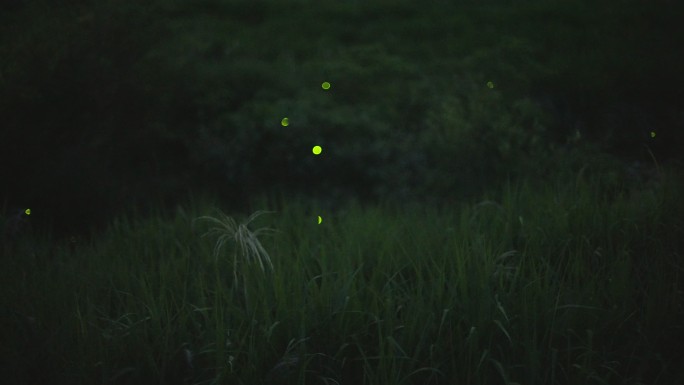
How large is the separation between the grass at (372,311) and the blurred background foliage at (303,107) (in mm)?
1054

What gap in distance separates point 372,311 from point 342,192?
1918 mm

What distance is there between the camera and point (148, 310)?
2.60 m

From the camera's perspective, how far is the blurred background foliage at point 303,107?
400 cm

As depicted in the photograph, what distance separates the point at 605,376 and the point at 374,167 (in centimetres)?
245

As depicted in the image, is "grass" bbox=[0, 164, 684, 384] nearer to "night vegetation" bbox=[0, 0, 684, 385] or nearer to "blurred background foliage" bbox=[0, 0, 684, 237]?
"night vegetation" bbox=[0, 0, 684, 385]

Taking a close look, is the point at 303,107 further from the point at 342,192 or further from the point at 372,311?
the point at 372,311

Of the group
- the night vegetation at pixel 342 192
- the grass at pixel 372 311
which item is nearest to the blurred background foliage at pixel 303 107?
the night vegetation at pixel 342 192

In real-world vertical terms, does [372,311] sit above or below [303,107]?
below

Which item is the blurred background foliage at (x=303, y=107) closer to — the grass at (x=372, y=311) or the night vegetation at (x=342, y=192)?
the night vegetation at (x=342, y=192)

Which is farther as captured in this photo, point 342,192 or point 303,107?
point 303,107

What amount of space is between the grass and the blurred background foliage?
3.46 feet

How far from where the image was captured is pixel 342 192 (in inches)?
172

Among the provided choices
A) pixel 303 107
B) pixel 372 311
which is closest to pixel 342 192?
pixel 303 107

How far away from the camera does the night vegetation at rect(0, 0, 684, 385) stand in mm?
2379
